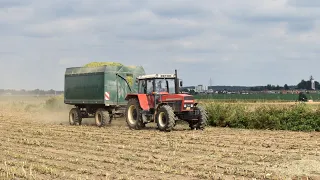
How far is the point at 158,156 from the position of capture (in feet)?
42.2

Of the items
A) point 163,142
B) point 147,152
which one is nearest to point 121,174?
point 147,152

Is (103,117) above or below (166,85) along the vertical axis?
below

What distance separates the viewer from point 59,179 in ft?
33.2

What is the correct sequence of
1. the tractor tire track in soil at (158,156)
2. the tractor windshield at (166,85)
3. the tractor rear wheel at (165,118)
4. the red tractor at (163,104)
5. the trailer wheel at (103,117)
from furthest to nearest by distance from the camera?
1. the trailer wheel at (103,117)
2. the tractor windshield at (166,85)
3. the red tractor at (163,104)
4. the tractor rear wheel at (165,118)
5. the tractor tire track in soil at (158,156)

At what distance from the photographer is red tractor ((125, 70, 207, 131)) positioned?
19.8 m

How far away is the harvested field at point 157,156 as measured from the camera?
1051cm

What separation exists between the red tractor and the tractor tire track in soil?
144 centimetres

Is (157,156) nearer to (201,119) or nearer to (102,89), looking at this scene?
(201,119)

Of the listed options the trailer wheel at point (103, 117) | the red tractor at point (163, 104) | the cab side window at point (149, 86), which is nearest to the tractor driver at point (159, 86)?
the red tractor at point (163, 104)

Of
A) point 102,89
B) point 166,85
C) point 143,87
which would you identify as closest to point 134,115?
point 143,87

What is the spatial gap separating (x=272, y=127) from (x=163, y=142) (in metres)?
7.62

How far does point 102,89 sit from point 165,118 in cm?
468

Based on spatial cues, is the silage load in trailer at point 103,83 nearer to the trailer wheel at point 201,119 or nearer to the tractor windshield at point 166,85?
the tractor windshield at point 166,85

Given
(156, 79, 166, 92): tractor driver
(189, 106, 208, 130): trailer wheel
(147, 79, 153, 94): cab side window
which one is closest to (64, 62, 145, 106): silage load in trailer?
(147, 79, 153, 94): cab side window
